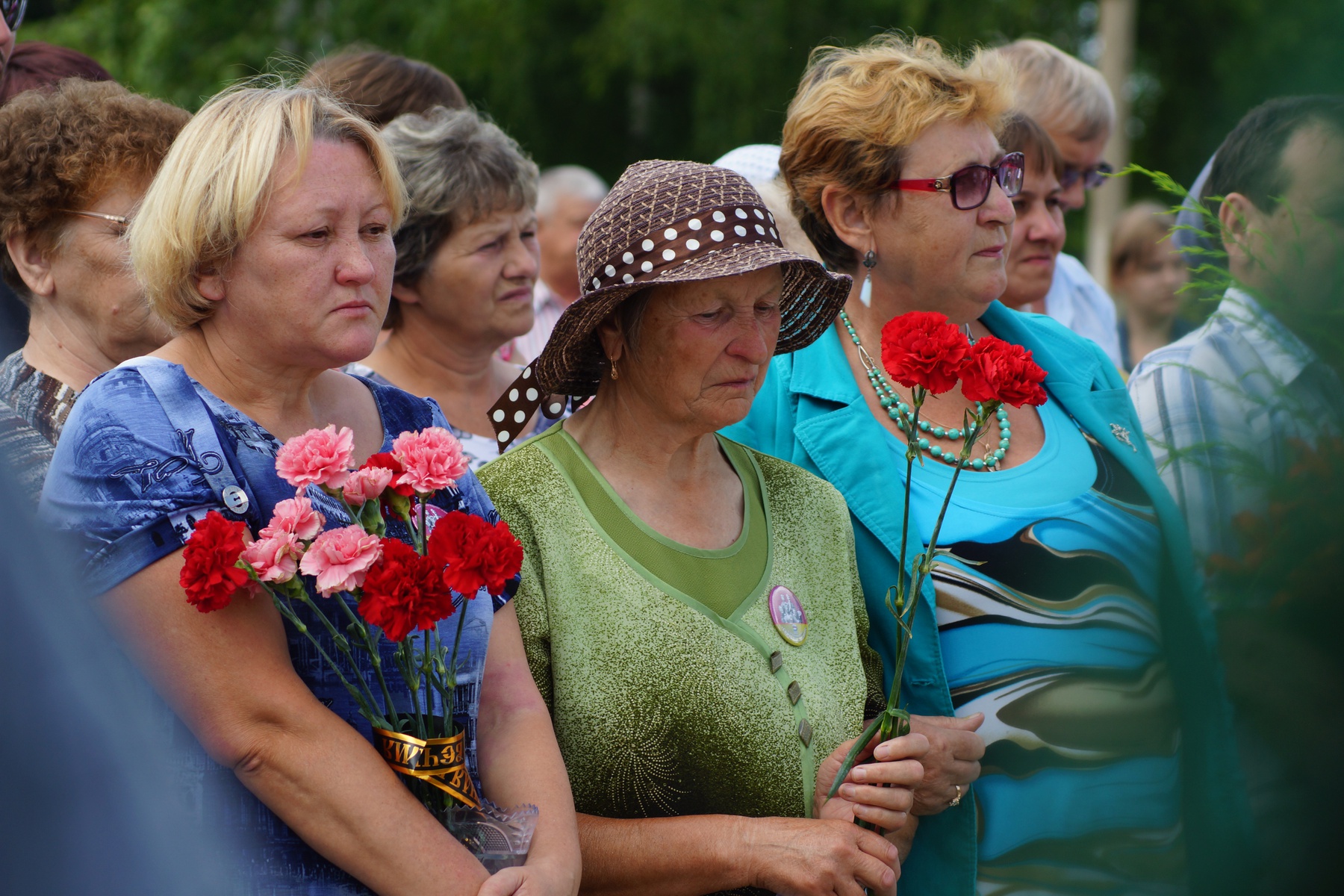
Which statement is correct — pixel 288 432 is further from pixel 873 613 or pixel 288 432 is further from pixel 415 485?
pixel 873 613

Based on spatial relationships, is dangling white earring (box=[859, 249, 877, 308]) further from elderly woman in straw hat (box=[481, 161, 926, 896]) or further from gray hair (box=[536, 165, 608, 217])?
gray hair (box=[536, 165, 608, 217])

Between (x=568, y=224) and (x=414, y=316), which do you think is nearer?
(x=414, y=316)

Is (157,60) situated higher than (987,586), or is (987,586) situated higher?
(987,586)

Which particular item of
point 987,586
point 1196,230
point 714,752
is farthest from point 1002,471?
point 1196,230

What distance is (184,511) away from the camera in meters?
1.72

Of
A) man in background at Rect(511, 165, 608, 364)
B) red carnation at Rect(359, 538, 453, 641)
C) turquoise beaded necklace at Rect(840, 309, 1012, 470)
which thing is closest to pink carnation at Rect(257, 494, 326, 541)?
red carnation at Rect(359, 538, 453, 641)

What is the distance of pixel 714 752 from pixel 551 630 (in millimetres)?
365

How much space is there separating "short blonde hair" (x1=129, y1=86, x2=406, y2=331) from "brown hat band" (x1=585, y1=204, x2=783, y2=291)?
0.57 m

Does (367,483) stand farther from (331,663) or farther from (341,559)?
(331,663)

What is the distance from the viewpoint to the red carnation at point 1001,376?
193 centimetres

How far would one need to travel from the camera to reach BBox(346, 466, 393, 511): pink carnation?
1.67 m

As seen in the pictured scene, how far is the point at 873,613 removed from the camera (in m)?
2.63

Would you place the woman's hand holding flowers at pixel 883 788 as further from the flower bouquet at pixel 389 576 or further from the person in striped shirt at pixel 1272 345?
the person in striped shirt at pixel 1272 345

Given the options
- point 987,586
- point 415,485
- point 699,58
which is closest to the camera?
point 415,485
